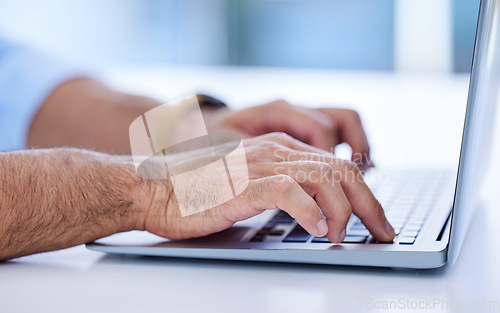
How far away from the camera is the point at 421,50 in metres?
4.15

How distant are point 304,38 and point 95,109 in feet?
12.6

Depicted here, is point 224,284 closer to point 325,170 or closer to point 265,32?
point 325,170

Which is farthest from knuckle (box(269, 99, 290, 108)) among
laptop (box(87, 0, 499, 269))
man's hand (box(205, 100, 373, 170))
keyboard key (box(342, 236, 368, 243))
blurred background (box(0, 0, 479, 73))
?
blurred background (box(0, 0, 479, 73))

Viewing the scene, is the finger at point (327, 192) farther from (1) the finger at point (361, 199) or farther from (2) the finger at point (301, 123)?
(2) the finger at point (301, 123)

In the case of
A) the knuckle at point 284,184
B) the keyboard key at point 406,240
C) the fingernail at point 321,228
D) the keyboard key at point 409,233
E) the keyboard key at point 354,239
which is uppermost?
the knuckle at point 284,184

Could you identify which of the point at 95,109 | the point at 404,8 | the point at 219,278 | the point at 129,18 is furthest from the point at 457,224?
the point at 404,8

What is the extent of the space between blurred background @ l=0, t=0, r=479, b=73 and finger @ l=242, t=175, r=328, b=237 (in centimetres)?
311

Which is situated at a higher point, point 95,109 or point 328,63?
point 95,109

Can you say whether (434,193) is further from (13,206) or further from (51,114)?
(51,114)

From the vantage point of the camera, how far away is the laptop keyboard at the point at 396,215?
50 centimetres

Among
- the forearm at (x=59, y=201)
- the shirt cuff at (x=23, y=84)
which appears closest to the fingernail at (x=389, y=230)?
the forearm at (x=59, y=201)

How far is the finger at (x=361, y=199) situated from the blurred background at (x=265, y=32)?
3.09m

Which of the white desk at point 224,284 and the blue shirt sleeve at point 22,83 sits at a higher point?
the blue shirt sleeve at point 22,83

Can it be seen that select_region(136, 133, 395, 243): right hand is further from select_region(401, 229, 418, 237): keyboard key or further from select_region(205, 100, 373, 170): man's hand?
select_region(205, 100, 373, 170): man's hand
